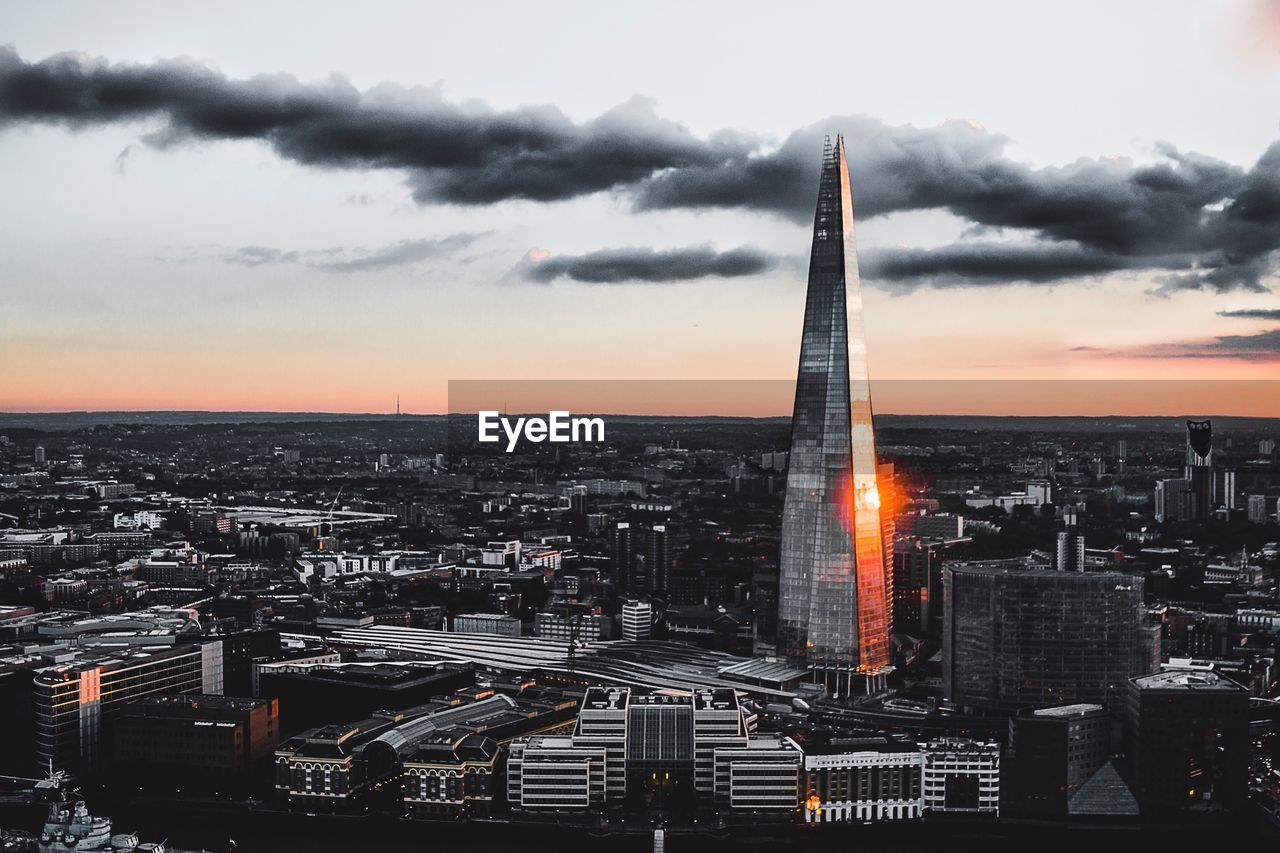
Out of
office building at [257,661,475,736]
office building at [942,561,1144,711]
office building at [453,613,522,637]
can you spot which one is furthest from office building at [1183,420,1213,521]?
office building at [257,661,475,736]

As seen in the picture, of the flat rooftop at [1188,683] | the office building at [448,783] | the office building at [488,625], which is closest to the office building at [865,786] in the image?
the flat rooftop at [1188,683]

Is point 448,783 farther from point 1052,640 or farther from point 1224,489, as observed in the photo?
point 1224,489

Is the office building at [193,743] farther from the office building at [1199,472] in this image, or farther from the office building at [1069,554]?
the office building at [1199,472]

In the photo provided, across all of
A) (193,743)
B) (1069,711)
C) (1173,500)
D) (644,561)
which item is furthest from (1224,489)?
(193,743)

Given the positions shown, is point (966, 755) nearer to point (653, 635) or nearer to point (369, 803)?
point (369, 803)

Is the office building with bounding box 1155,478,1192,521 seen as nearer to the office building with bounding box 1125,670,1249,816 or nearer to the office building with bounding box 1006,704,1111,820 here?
the office building with bounding box 1125,670,1249,816

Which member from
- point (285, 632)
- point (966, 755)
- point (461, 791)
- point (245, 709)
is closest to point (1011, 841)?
point (966, 755)
